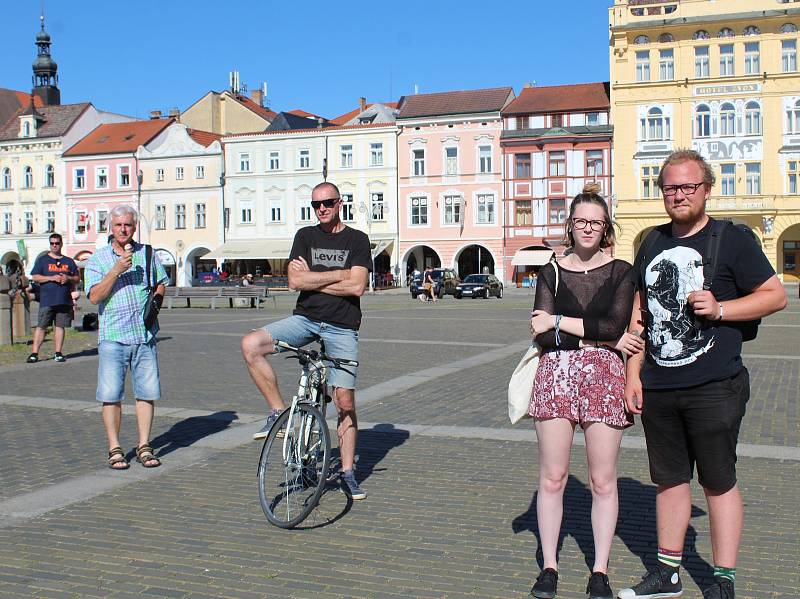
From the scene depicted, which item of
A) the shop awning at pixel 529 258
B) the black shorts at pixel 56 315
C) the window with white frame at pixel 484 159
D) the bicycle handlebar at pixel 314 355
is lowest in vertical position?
the bicycle handlebar at pixel 314 355

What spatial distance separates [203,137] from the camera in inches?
2589

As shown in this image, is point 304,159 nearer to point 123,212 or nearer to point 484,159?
point 484,159

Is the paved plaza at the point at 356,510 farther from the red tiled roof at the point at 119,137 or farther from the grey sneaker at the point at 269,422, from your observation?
the red tiled roof at the point at 119,137

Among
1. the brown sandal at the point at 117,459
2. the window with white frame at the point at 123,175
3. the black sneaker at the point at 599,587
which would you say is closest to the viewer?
the black sneaker at the point at 599,587

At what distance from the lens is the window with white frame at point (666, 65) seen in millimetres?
53188

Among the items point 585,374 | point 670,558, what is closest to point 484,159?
point 585,374

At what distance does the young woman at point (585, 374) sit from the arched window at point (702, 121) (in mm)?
51595

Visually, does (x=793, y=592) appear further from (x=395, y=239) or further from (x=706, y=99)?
(x=395, y=239)

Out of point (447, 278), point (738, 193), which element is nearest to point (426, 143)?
point (447, 278)

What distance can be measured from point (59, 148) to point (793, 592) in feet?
228

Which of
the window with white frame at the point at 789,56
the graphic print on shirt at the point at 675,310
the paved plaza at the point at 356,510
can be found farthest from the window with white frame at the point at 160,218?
the graphic print on shirt at the point at 675,310

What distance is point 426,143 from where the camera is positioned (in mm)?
59000

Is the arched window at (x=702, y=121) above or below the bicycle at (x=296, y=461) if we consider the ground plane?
above

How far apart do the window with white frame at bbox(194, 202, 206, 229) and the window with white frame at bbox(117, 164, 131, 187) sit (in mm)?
5371
